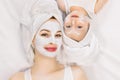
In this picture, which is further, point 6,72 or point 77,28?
point 6,72

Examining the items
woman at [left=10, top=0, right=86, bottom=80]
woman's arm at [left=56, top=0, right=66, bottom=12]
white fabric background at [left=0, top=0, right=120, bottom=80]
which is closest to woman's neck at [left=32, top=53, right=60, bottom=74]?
woman at [left=10, top=0, right=86, bottom=80]

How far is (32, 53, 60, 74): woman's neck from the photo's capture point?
1.39 meters

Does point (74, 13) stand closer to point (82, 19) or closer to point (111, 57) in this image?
point (82, 19)

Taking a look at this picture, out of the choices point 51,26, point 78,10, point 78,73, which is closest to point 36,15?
point 51,26

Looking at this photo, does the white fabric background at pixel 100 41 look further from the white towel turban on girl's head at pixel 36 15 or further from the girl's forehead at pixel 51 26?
the girl's forehead at pixel 51 26

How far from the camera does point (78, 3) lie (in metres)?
1.45

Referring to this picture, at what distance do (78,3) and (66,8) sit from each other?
0.05 metres

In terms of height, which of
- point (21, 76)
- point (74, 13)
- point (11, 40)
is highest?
point (74, 13)

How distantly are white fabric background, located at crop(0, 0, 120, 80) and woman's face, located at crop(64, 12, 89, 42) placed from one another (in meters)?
0.15

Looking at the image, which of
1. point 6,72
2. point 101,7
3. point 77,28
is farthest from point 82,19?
point 6,72

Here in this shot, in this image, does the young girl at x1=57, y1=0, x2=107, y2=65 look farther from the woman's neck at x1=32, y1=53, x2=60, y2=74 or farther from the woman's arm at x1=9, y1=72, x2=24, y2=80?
the woman's arm at x1=9, y1=72, x2=24, y2=80

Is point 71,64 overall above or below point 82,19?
below

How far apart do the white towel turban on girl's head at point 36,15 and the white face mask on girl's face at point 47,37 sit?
2 cm

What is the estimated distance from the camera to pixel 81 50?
136 cm
